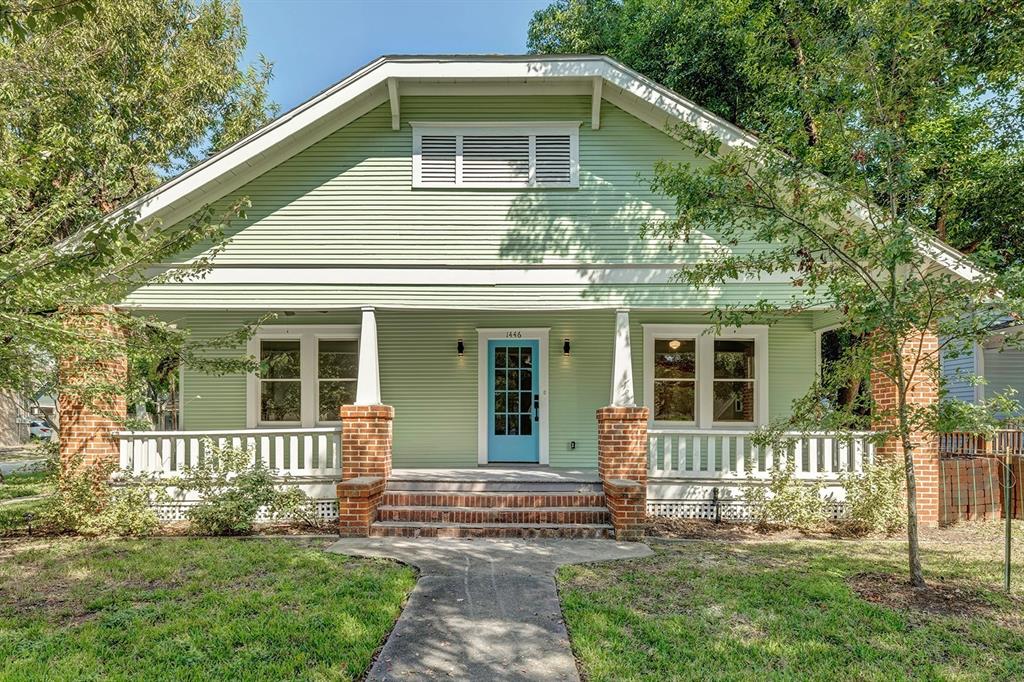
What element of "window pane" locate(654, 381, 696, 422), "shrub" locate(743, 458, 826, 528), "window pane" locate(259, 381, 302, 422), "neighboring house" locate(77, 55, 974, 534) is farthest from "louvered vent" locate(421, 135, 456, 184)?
"shrub" locate(743, 458, 826, 528)

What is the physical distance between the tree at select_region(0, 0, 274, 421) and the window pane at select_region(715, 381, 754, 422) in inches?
315

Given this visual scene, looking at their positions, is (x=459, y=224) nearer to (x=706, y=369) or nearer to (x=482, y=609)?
(x=706, y=369)

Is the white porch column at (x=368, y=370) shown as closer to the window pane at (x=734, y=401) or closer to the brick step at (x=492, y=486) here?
the brick step at (x=492, y=486)

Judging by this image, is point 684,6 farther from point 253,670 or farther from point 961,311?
point 253,670

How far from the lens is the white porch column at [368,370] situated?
25.1ft

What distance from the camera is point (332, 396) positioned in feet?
31.7

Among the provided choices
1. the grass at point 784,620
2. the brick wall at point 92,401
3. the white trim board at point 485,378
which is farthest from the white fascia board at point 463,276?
the grass at point 784,620

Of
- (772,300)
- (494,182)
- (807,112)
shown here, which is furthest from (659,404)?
(807,112)

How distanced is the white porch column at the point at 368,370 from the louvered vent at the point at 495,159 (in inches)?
108

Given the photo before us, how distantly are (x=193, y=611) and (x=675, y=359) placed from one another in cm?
778

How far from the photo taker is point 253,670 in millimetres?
3584

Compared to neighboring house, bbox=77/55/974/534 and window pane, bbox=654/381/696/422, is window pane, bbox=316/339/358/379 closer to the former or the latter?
neighboring house, bbox=77/55/974/534

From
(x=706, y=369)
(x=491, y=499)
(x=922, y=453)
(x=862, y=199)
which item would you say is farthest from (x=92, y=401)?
(x=922, y=453)

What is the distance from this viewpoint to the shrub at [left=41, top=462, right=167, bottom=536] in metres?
7.17
